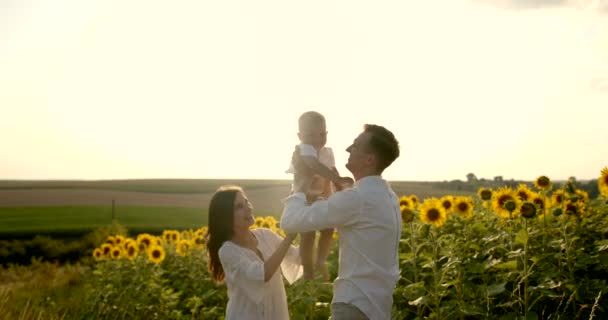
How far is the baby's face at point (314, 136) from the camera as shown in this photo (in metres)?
4.89

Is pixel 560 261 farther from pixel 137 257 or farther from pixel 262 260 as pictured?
pixel 137 257

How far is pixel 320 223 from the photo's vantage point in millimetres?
3682

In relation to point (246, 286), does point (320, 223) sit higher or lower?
higher

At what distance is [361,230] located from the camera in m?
3.79

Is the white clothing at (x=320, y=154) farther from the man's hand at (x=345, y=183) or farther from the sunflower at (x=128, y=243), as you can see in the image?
the sunflower at (x=128, y=243)

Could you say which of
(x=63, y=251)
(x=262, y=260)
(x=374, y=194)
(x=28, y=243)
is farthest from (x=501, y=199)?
(x=28, y=243)

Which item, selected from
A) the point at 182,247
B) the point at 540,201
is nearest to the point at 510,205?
the point at 540,201

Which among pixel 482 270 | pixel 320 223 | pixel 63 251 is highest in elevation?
pixel 320 223

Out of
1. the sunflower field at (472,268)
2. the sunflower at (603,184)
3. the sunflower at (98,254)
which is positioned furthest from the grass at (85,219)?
the sunflower at (603,184)

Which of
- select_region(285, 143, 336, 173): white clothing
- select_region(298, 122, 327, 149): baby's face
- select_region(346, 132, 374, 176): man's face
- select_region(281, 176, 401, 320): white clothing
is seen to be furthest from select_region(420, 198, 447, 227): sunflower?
select_region(346, 132, 374, 176): man's face

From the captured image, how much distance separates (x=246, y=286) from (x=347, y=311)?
0.96 m

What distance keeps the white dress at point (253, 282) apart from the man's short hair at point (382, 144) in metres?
1.12

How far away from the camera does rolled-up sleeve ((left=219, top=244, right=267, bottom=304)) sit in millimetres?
4422

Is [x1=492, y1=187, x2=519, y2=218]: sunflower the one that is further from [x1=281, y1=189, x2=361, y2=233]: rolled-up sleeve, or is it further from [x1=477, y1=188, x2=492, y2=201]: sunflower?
[x1=281, y1=189, x2=361, y2=233]: rolled-up sleeve
